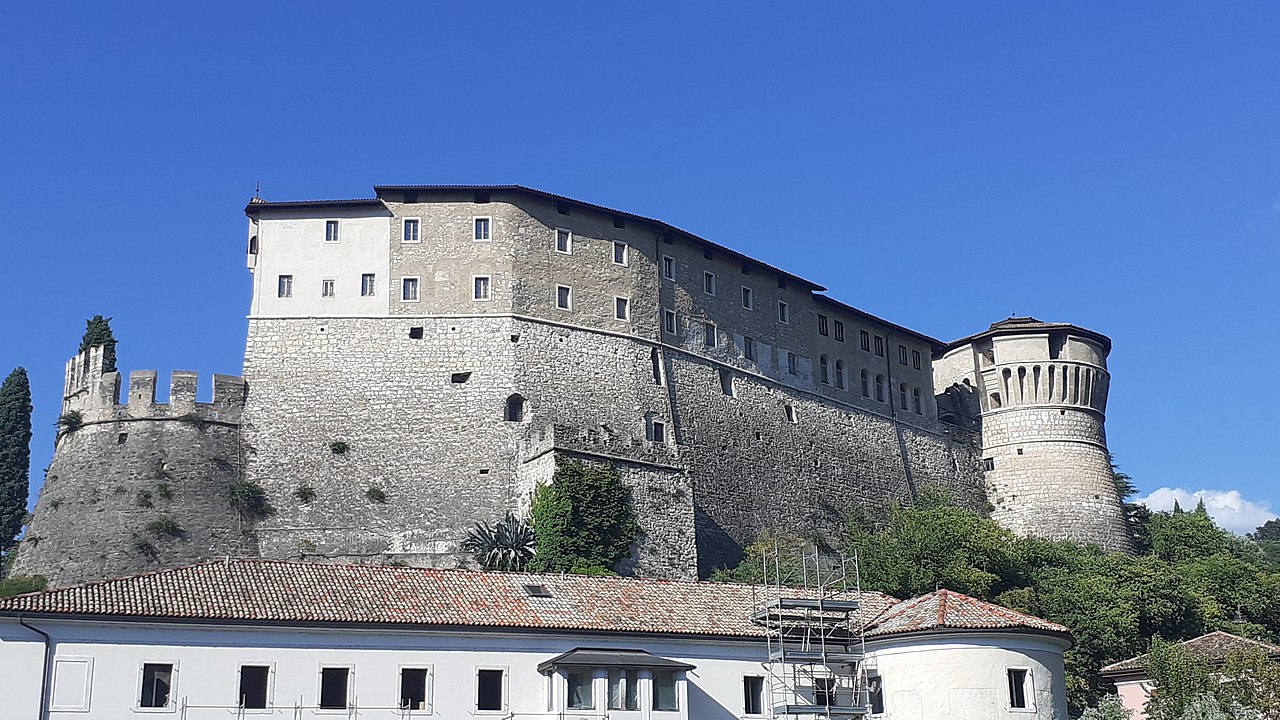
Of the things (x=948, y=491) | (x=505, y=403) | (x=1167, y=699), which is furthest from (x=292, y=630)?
(x=948, y=491)

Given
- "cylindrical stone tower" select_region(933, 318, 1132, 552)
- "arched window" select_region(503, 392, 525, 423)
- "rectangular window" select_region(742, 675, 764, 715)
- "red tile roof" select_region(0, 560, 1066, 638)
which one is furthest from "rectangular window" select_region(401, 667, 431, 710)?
"cylindrical stone tower" select_region(933, 318, 1132, 552)

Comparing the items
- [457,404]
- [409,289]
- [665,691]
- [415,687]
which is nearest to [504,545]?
[457,404]

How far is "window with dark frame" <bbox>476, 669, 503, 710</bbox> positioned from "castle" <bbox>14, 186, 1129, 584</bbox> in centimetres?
1893

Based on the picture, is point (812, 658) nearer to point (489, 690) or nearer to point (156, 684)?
point (489, 690)

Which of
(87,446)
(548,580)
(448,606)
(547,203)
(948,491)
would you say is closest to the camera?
(448,606)

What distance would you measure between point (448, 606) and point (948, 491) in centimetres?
4473

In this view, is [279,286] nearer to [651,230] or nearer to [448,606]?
[651,230]

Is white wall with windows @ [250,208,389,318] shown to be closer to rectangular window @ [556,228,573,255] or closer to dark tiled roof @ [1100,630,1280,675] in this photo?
rectangular window @ [556,228,573,255]

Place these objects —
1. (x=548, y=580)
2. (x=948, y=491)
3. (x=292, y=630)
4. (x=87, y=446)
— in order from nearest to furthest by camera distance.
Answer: (x=292, y=630)
(x=548, y=580)
(x=87, y=446)
(x=948, y=491)

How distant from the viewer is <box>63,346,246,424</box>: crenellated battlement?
53.8m

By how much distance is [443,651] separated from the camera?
3200cm

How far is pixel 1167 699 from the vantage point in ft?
113

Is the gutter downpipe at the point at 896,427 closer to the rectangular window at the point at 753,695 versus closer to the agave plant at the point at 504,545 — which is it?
the agave plant at the point at 504,545

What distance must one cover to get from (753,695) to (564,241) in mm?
29212
